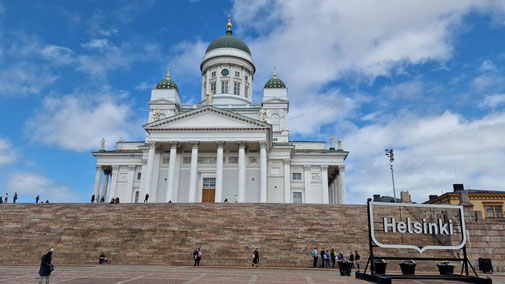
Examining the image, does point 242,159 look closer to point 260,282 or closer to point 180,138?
point 180,138

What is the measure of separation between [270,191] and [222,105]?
1483 centimetres

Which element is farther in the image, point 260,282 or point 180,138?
point 180,138

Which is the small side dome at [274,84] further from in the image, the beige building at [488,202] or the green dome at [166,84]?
the beige building at [488,202]

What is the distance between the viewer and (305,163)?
157 feet

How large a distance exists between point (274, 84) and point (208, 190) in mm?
20078

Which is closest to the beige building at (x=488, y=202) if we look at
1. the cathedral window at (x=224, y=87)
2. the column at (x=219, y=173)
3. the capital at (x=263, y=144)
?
the capital at (x=263, y=144)

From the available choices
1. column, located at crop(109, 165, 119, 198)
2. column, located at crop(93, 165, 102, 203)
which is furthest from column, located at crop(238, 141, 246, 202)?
column, located at crop(93, 165, 102, 203)

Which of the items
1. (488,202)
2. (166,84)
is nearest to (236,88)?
(166,84)

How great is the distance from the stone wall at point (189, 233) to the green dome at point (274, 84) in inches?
1106

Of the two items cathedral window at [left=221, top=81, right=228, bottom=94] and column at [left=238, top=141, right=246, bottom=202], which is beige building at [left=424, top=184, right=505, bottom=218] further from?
cathedral window at [left=221, top=81, right=228, bottom=94]

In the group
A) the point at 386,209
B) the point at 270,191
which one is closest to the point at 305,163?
the point at 270,191

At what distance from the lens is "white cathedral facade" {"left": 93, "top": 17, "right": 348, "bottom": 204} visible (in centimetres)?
4088

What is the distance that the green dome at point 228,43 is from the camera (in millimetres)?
59519

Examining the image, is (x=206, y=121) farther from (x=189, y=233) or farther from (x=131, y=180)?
(x=189, y=233)
